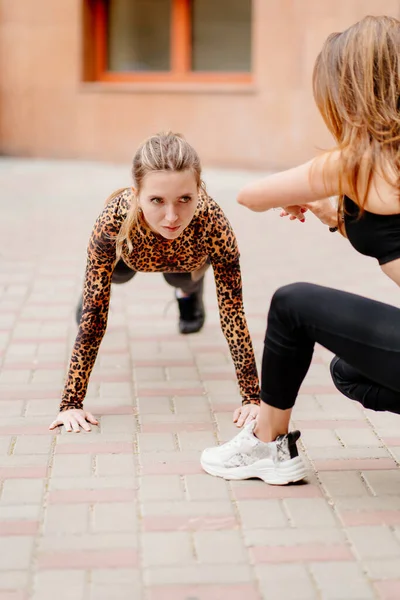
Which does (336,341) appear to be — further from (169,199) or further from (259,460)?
(169,199)

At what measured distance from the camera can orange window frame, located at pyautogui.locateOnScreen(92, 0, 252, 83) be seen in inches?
479

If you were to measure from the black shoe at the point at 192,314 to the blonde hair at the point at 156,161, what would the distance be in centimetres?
142

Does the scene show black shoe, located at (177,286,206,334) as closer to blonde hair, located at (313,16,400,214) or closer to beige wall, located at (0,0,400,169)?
blonde hair, located at (313,16,400,214)

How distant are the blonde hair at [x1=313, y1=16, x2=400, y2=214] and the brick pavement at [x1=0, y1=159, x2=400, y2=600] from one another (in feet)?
3.27

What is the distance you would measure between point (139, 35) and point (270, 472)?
33.9ft

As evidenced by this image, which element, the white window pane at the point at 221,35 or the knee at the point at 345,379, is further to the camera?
the white window pane at the point at 221,35

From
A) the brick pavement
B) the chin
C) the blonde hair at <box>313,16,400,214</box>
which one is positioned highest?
the blonde hair at <box>313,16,400,214</box>

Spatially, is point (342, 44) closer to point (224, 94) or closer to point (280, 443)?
point (280, 443)

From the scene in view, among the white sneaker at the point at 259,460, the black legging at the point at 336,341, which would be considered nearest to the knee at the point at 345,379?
the black legging at the point at 336,341

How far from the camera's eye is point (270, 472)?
312cm

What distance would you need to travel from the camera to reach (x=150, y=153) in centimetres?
336

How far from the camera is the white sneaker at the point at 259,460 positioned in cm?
311

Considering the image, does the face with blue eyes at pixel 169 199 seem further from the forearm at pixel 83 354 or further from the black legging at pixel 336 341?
the black legging at pixel 336 341

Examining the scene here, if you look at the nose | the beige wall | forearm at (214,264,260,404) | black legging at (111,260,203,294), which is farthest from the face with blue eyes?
the beige wall
